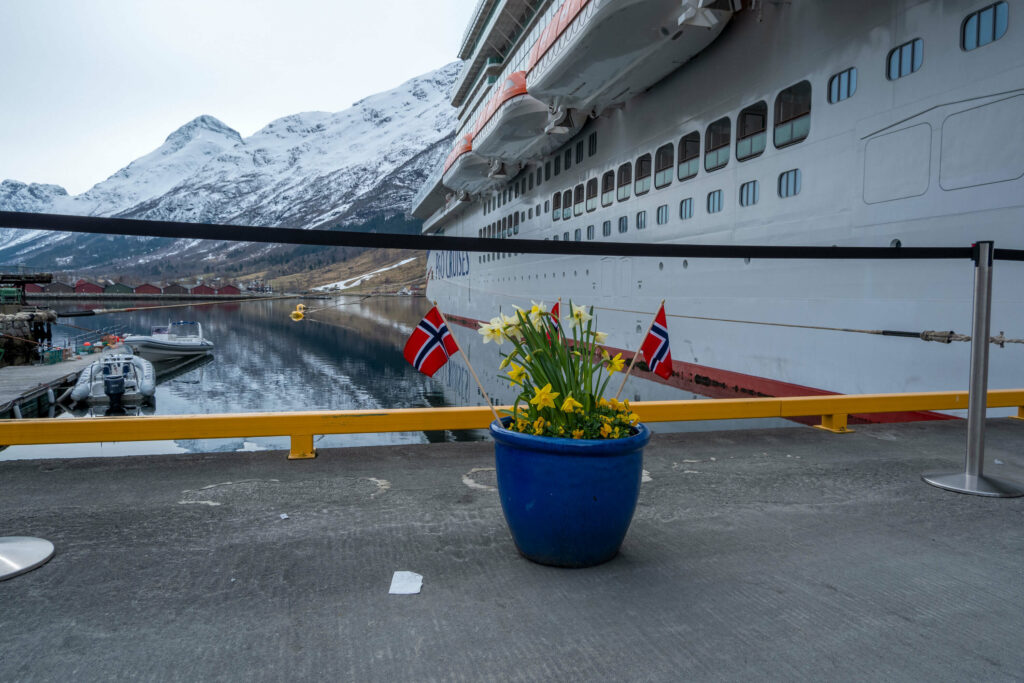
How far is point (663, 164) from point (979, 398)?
15314 millimetres

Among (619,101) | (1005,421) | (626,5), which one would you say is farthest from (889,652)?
(619,101)

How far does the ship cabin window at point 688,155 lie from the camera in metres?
16.5

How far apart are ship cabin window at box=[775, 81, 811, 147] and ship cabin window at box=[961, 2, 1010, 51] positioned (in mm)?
3198

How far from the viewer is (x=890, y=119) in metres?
10.4

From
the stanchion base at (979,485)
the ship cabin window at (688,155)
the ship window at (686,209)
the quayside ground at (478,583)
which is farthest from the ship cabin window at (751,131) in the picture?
the quayside ground at (478,583)

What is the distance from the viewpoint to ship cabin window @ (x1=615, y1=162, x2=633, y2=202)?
806 inches

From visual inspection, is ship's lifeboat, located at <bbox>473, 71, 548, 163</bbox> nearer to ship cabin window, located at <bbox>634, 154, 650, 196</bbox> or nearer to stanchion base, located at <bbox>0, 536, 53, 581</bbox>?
ship cabin window, located at <bbox>634, 154, 650, 196</bbox>

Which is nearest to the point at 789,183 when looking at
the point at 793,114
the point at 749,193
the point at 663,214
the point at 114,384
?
the point at 749,193

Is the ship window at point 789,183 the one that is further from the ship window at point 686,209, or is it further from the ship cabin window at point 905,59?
the ship window at point 686,209

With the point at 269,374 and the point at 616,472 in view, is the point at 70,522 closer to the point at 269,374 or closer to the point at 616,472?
the point at 616,472

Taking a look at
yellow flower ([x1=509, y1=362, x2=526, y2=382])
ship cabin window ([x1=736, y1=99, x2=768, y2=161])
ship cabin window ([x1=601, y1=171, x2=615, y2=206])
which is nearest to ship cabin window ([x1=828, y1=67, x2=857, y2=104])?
ship cabin window ([x1=736, y1=99, x2=768, y2=161])

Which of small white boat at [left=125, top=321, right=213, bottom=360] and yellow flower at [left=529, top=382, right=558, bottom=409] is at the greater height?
yellow flower at [left=529, top=382, right=558, bottom=409]

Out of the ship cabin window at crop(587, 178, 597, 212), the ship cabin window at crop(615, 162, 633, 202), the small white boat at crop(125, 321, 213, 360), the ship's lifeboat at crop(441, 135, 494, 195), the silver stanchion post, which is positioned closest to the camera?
the silver stanchion post

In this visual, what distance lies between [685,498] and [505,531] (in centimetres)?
131
